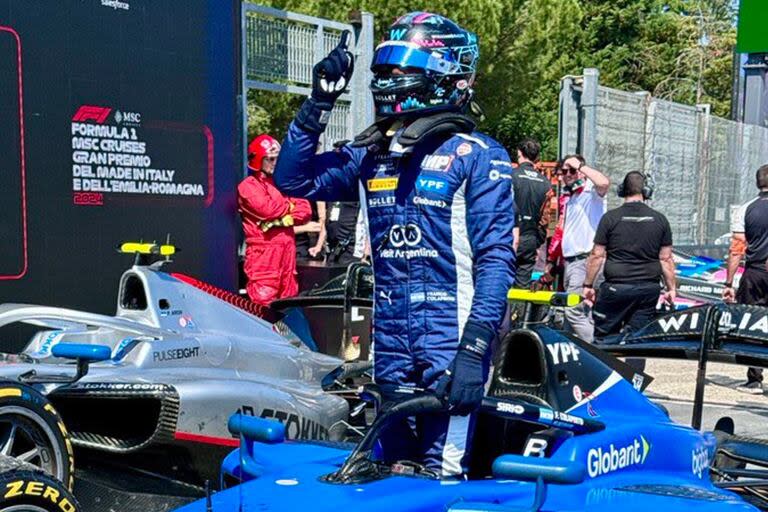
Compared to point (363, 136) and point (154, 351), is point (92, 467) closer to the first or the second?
point (154, 351)

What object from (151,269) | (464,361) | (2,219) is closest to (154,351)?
(151,269)

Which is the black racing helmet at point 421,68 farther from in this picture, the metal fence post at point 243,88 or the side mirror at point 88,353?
the metal fence post at point 243,88

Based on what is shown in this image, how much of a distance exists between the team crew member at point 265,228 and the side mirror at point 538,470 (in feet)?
18.6

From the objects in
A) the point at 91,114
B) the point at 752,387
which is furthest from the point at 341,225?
the point at 91,114

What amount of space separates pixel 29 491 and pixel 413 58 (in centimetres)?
193

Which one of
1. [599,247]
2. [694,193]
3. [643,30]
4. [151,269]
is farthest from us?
[643,30]

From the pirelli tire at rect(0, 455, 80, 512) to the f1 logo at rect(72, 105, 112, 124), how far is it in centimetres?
375

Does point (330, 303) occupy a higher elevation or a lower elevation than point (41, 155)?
lower

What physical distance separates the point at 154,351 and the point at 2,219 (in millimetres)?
1746

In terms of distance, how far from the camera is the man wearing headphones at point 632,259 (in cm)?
914

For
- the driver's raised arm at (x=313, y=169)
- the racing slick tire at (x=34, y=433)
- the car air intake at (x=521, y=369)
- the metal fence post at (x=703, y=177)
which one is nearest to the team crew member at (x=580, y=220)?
the car air intake at (x=521, y=369)

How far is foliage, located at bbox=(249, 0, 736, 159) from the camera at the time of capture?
24266mm

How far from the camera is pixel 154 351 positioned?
5621 millimetres

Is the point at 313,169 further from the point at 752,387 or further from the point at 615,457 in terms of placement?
the point at 752,387
